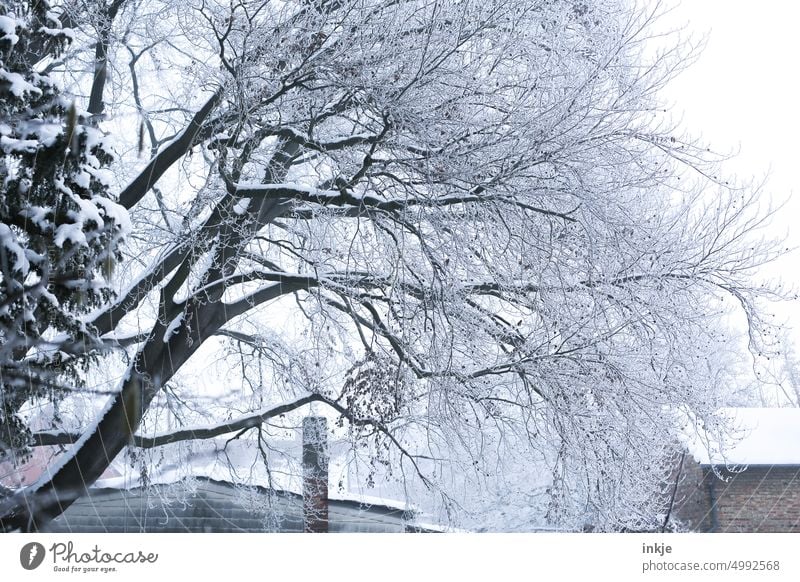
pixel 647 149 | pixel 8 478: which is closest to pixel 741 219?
pixel 647 149

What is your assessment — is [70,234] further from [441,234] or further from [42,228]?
[441,234]

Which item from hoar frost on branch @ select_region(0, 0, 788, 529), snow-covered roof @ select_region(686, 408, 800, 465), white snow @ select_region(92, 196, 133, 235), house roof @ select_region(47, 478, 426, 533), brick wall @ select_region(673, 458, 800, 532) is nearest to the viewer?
white snow @ select_region(92, 196, 133, 235)

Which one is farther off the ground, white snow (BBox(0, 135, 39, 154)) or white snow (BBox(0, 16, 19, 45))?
white snow (BBox(0, 16, 19, 45))

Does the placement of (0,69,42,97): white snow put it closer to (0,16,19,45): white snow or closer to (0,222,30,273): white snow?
(0,16,19,45): white snow

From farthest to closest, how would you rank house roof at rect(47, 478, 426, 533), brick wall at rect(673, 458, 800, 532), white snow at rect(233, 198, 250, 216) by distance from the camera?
brick wall at rect(673, 458, 800, 532)
white snow at rect(233, 198, 250, 216)
house roof at rect(47, 478, 426, 533)

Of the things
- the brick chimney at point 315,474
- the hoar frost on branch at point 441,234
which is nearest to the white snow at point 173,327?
the hoar frost on branch at point 441,234

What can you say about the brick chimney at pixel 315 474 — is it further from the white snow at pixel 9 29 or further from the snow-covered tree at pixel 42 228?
the white snow at pixel 9 29

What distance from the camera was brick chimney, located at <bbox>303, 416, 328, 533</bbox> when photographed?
4070 mm

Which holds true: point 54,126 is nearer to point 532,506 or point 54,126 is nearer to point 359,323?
point 359,323

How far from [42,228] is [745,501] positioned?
313 cm

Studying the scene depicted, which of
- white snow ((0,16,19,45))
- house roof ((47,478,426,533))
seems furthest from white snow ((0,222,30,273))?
house roof ((47,478,426,533))

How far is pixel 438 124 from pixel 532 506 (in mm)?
1751

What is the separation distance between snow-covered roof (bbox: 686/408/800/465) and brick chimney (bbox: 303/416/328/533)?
1.77m

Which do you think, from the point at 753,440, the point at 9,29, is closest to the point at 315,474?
the point at 753,440
